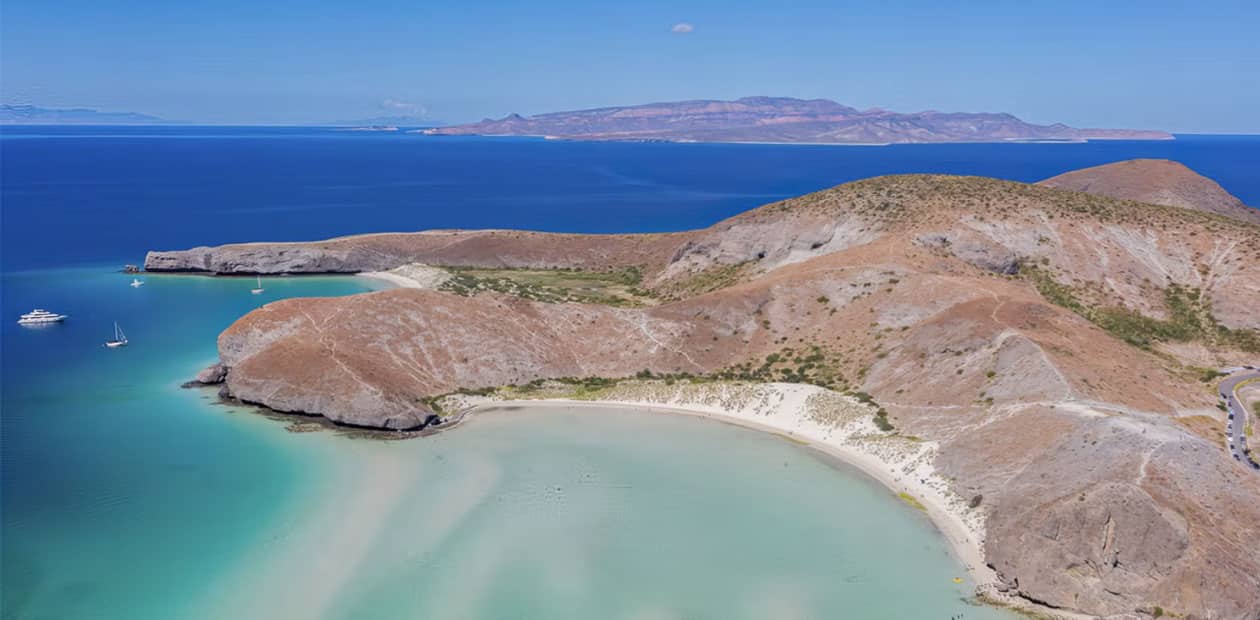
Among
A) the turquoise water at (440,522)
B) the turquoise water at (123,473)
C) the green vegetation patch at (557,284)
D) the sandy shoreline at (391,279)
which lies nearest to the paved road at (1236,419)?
the turquoise water at (440,522)

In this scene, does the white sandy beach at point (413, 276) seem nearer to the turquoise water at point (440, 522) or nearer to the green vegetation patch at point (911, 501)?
the turquoise water at point (440, 522)

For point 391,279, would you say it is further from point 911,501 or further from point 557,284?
point 911,501

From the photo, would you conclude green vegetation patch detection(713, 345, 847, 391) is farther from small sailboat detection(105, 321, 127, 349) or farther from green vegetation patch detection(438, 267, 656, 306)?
small sailboat detection(105, 321, 127, 349)

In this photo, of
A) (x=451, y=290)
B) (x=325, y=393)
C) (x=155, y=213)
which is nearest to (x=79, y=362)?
(x=325, y=393)

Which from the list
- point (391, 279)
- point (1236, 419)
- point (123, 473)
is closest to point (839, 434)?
point (1236, 419)

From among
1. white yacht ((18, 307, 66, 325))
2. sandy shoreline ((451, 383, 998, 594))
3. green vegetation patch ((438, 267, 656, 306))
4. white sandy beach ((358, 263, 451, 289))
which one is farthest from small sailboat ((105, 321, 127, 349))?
sandy shoreline ((451, 383, 998, 594))

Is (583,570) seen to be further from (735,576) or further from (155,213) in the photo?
(155,213)
